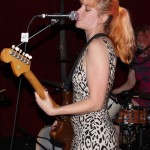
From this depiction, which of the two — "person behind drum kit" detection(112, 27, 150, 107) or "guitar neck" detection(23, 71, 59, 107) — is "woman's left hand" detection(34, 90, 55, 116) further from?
"person behind drum kit" detection(112, 27, 150, 107)

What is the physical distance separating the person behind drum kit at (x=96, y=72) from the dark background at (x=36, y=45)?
2.95 metres

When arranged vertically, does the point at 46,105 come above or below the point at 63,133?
above

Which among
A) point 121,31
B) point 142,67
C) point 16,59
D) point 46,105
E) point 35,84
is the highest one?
point 142,67

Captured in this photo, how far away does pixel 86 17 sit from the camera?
1930 mm

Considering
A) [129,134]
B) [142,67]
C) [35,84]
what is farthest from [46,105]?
[142,67]

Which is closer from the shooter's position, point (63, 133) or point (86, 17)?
point (86, 17)

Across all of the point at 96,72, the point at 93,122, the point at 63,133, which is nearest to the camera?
the point at 96,72

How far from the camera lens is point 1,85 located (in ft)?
16.8

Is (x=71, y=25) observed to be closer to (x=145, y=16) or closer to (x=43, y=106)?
(x=145, y=16)

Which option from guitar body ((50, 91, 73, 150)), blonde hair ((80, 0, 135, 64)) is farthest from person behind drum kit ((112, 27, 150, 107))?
blonde hair ((80, 0, 135, 64))

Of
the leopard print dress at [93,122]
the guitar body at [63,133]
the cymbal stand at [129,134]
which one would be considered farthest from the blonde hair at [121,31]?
the cymbal stand at [129,134]

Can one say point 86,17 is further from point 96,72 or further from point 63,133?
point 63,133

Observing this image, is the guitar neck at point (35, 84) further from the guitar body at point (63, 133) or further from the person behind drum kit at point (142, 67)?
the person behind drum kit at point (142, 67)

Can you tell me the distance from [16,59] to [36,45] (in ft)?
11.0
